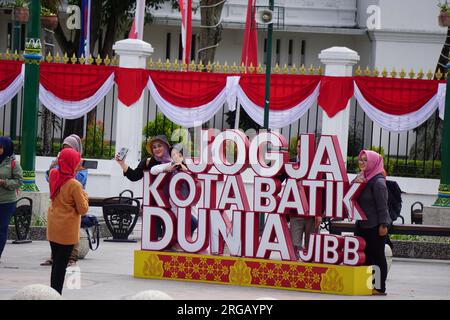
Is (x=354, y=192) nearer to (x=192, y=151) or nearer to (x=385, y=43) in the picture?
(x=192, y=151)

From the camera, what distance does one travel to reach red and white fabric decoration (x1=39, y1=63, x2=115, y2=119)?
22875mm

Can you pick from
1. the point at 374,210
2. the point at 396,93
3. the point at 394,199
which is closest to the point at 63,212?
the point at 374,210

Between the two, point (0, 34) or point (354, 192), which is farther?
point (0, 34)

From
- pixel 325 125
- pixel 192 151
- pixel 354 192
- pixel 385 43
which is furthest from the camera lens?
pixel 385 43

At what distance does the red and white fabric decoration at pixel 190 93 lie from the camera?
74.2 feet

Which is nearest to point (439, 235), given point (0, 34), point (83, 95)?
point (83, 95)

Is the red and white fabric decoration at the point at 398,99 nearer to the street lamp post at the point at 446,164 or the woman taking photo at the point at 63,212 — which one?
the street lamp post at the point at 446,164

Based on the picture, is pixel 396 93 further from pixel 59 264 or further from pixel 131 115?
pixel 59 264

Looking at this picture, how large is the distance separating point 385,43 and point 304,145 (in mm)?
25679

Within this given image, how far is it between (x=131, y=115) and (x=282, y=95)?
114 inches

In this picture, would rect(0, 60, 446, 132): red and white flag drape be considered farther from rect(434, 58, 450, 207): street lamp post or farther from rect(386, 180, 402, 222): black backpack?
rect(386, 180, 402, 222): black backpack

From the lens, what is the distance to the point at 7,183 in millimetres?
14859

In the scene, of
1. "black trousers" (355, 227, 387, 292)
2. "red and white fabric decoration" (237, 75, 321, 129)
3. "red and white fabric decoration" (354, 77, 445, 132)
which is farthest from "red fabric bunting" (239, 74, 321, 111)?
"black trousers" (355, 227, 387, 292)
